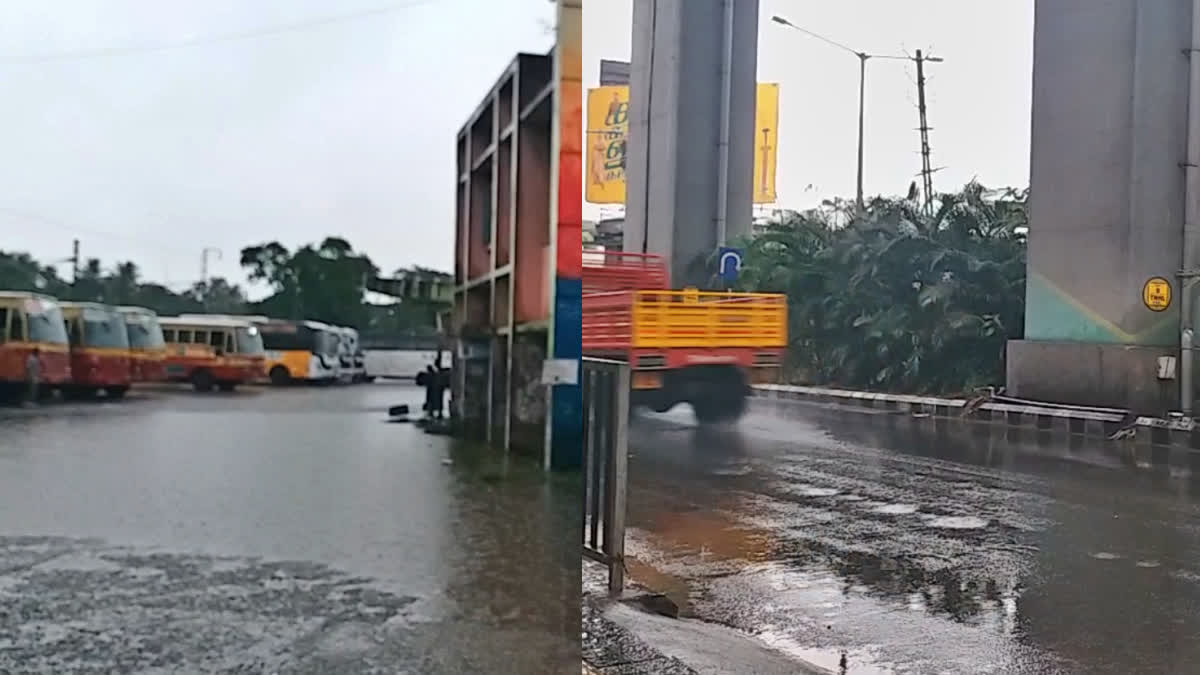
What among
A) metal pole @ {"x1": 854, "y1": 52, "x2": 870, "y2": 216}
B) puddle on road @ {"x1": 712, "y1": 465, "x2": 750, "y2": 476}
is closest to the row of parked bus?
puddle on road @ {"x1": 712, "y1": 465, "x2": 750, "y2": 476}

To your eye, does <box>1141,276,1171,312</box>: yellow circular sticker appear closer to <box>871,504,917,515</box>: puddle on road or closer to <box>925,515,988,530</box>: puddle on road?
<box>925,515,988,530</box>: puddle on road

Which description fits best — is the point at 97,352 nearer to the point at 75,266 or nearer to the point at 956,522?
the point at 75,266

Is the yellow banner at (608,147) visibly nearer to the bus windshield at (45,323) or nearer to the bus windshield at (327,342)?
the bus windshield at (327,342)

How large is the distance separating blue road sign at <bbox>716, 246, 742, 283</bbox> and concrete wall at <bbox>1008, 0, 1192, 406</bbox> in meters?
2.56

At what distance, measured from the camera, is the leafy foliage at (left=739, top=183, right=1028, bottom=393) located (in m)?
4.33

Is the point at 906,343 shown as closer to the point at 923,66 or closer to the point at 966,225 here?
the point at 966,225

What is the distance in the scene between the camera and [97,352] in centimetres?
137

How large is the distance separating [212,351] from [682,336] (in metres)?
2.51

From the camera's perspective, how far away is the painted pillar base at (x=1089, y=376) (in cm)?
576

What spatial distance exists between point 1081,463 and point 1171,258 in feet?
6.08

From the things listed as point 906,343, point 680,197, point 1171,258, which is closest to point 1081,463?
point 906,343

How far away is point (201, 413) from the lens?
1345 millimetres

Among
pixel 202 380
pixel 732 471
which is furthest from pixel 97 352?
pixel 732 471

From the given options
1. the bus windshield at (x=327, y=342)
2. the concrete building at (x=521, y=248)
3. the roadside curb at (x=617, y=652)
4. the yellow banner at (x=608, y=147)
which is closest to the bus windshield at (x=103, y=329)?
the bus windshield at (x=327, y=342)
